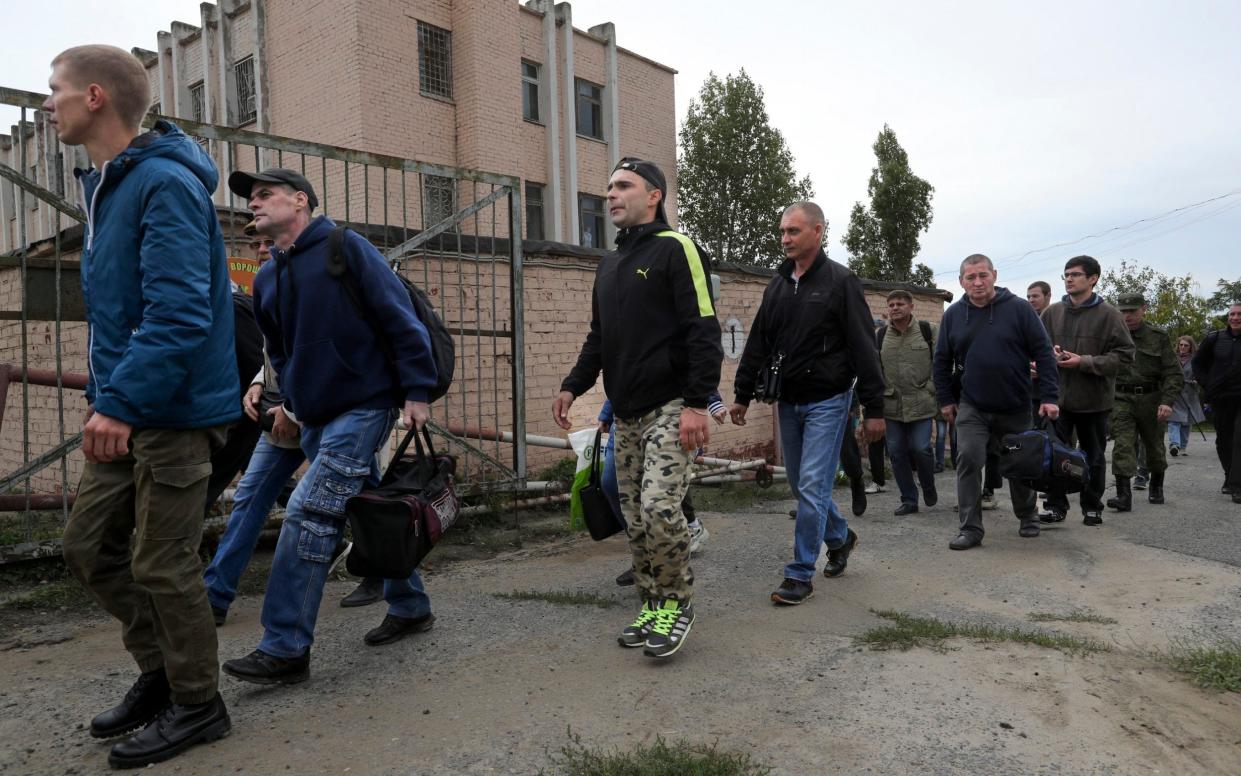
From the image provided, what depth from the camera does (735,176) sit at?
2959 centimetres

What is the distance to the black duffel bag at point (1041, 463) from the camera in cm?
620

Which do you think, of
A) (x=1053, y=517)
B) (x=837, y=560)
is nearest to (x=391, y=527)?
(x=837, y=560)

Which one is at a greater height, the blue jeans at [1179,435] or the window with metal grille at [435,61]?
the window with metal grille at [435,61]

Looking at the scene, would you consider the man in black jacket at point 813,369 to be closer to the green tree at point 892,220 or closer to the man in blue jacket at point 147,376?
the man in blue jacket at point 147,376

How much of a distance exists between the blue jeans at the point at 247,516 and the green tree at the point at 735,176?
25834 mm

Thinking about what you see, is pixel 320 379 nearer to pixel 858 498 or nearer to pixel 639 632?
pixel 639 632

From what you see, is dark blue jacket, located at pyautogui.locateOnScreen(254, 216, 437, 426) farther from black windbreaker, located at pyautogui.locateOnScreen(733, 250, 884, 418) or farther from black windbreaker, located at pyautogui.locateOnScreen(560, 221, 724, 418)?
black windbreaker, located at pyautogui.locateOnScreen(733, 250, 884, 418)

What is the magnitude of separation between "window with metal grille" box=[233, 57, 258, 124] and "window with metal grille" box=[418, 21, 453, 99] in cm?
369

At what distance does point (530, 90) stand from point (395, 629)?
58.4ft

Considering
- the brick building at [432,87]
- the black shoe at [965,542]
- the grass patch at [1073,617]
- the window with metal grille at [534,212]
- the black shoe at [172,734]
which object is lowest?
the grass patch at [1073,617]

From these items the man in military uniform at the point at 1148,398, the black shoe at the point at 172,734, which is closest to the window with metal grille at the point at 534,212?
the man in military uniform at the point at 1148,398

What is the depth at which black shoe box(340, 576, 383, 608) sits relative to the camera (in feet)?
15.5

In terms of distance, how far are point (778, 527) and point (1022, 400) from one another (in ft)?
6.35

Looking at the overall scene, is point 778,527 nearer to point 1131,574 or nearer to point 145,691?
point 1131,574
